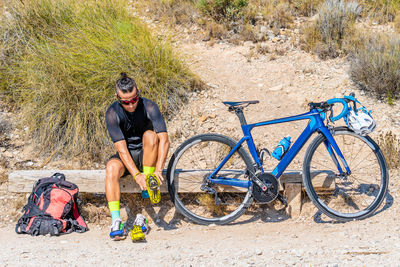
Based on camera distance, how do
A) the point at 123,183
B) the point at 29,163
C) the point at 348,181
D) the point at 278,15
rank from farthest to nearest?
1. the point at 278,15
2. the point at 29,163
3. the point at 348,181
4. the point at 123,183

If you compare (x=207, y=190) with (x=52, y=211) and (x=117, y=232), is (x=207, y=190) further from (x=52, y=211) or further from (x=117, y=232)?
(x=52, y=211)

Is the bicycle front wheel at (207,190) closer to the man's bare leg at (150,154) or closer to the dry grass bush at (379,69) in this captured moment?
the man's bare leg at (150,154)

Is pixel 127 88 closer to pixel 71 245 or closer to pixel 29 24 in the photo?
pixel 71 245

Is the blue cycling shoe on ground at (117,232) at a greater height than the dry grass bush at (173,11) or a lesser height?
lesser

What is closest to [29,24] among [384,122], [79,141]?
[79,141]

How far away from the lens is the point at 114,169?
4.00 metres

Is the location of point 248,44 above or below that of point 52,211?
above

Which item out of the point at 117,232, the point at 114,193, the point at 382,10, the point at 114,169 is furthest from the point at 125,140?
the point at 382,10

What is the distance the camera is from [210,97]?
6.30 metres

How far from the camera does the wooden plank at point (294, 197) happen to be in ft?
14.0

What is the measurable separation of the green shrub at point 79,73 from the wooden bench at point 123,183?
105 cm

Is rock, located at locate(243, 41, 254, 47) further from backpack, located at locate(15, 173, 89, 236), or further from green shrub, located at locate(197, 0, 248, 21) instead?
backpack, located at locate(15, 173, 89, 236)

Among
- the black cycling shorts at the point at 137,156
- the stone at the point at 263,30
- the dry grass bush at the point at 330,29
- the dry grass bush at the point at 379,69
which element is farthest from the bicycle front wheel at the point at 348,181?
the stone at the point at 263,30

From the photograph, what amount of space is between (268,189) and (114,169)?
149 centimetres
